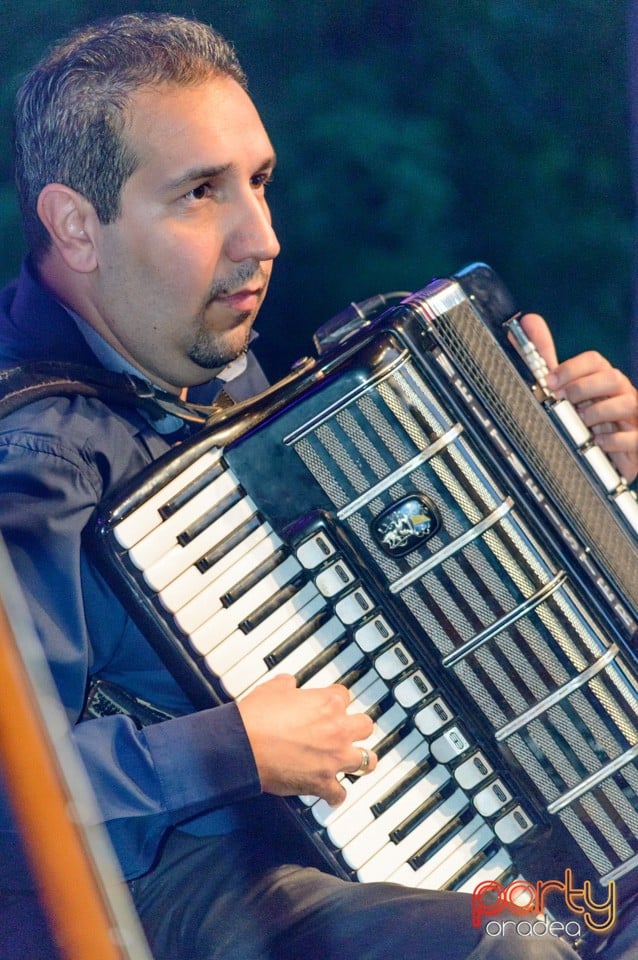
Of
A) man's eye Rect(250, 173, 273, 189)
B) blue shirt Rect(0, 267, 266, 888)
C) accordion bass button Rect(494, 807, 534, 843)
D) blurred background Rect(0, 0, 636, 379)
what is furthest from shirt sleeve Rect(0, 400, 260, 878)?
blurred background Rect(0, 0, 636, 379)

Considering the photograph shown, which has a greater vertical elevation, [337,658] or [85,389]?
[85,389]

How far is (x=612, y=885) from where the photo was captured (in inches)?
51.0

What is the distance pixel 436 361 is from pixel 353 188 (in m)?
0.63

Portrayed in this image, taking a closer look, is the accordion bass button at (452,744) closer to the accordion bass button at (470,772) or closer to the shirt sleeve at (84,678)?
the accordion bass button at (470,772)

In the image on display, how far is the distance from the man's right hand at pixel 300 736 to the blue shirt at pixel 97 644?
2cm

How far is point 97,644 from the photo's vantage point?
1.30 metres

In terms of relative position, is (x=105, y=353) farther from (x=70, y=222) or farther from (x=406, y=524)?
(x=406, y=524)

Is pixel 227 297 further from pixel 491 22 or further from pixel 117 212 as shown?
pixel 491 22

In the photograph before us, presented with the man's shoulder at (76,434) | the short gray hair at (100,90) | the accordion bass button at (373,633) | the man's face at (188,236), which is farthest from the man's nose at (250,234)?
the accordion bass button at (373,633)

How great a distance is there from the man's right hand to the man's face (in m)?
0.50

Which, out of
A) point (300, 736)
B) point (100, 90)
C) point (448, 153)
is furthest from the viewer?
point (448, 153)

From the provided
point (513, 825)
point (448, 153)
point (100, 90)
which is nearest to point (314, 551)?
point (513, 825)

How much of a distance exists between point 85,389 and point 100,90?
402 mm

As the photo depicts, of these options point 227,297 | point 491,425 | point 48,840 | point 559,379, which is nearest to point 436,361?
point 491,425
